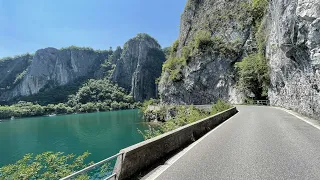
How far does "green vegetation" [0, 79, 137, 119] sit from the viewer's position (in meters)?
127

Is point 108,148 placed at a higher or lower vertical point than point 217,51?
lower

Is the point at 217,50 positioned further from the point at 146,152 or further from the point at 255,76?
the point at 146,152

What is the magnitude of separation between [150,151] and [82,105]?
156409 mm

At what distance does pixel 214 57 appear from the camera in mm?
57656

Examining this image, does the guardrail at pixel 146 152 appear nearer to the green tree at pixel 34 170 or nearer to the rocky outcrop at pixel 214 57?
the green tree at pixel 34 170

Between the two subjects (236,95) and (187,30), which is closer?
(236,95)

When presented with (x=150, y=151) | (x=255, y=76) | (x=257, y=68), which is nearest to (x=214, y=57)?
(x=255, y=76)

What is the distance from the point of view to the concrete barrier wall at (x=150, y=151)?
480 cm

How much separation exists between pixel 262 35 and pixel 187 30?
34.6 metres

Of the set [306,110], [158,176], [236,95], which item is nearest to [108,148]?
[306,110]

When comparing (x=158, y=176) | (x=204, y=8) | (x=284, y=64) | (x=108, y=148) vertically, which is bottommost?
(x=108, y=148)

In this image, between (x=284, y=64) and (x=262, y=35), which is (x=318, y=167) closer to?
(x=284, y=64)

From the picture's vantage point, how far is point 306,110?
688 inches

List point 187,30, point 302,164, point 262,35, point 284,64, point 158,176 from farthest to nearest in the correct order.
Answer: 1. point 187,30
2. point 262,35
3. point 284,64
4. point 302,164
5. point 158,176
